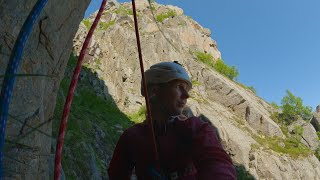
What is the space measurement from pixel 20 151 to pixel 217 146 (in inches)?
44.1

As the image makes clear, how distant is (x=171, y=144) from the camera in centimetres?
226

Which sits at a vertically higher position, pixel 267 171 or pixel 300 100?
pixel 300 100

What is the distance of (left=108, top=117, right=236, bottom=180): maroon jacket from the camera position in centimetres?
195

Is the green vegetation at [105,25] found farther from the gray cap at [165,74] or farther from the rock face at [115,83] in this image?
the gray cap at [165,74]

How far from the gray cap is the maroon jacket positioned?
1.17 ft

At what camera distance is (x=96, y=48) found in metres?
38.1

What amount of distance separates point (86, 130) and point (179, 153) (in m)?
15.5

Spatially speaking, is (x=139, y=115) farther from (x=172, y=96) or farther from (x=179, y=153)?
(x=179, y=153)

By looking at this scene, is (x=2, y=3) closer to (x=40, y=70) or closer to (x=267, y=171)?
(x=40, y=70)

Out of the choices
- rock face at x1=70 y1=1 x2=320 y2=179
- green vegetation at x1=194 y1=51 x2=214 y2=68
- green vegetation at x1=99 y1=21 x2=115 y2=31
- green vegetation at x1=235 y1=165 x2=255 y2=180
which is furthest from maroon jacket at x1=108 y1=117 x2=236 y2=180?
green vegetation at x1=194 y1=51 x2=214 y2=68

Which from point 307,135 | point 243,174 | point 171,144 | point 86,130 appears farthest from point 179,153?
point 307,135

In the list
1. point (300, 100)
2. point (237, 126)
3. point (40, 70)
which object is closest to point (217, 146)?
point (40, 70)

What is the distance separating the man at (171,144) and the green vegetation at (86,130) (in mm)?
8260

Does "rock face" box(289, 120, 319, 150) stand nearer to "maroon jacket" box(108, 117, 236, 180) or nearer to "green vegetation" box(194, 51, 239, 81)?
"green vegetation" box(194, 51, 239, 81)
